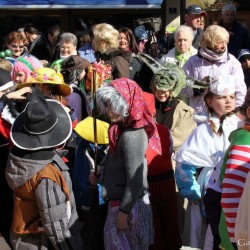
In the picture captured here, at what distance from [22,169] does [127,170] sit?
2.10 ft

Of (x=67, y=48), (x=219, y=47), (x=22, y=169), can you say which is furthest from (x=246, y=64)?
(x=22, y=169)

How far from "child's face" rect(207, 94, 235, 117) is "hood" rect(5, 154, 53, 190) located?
1283 mm

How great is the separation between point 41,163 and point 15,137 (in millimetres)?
243

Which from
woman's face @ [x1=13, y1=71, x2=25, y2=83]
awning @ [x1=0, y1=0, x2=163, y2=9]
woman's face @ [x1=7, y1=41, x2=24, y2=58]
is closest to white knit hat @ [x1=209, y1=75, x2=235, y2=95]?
woman's face @ [x1=13, y1=71, x2=25, y2=83]

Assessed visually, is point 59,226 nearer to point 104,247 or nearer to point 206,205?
point 104,247

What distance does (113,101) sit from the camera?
3.73 m

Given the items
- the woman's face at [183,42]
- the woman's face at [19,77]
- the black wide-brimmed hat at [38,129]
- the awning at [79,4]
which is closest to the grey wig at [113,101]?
the black wide-brimmed hat at [38,129]

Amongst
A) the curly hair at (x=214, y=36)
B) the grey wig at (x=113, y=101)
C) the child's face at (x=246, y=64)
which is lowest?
the child's face at (x=246, y=64)

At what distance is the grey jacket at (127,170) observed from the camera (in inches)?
146

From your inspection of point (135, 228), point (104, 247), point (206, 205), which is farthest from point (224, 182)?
point (104, 247)

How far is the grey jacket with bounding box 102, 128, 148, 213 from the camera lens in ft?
12.2

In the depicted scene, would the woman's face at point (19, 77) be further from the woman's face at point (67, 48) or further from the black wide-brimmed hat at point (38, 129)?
the black wide-brimmed hat at point (38, 129)

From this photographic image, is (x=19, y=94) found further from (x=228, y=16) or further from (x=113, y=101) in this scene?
(x=228, y=16)

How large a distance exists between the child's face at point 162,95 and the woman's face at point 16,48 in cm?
300
